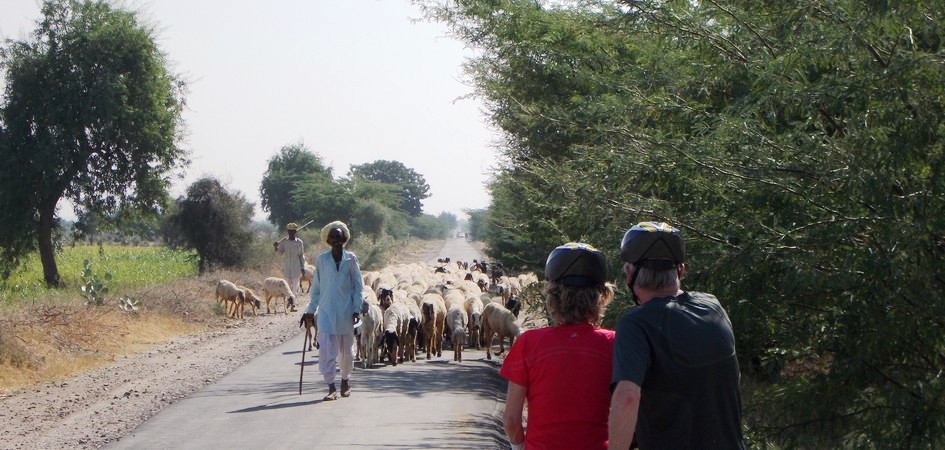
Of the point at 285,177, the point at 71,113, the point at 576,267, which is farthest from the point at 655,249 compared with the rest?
the point at 285,177

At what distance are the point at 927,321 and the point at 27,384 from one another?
11.4 meters

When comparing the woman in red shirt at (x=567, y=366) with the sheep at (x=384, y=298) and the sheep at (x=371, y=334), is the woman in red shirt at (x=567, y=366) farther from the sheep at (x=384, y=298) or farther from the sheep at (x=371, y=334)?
the sheep at (x=384, y=298)

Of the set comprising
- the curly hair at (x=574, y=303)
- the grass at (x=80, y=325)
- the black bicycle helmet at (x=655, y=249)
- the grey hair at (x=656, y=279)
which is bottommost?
the grass at (x=80, y=325)

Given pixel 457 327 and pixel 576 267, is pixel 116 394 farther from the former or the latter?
pixel 576 267

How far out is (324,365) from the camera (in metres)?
11.1

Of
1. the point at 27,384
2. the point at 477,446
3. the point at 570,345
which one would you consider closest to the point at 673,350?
the point at 570,345

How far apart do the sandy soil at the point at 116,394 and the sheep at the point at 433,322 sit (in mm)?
2641

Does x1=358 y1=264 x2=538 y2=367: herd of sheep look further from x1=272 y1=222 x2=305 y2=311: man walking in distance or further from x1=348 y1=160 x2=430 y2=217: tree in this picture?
x1=348 y1=160 x2=430 y2=217: tree

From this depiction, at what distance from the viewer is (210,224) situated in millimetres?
32656

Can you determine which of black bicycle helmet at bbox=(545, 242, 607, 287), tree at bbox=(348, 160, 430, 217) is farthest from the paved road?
tree at bbox=(348, 160, 430, 217)

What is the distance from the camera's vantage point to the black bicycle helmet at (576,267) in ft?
12.4

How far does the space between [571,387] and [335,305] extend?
7.52 m

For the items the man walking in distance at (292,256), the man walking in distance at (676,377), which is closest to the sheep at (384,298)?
the man walking in distance at (292,256)

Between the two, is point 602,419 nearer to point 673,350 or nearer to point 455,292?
point 673,350
